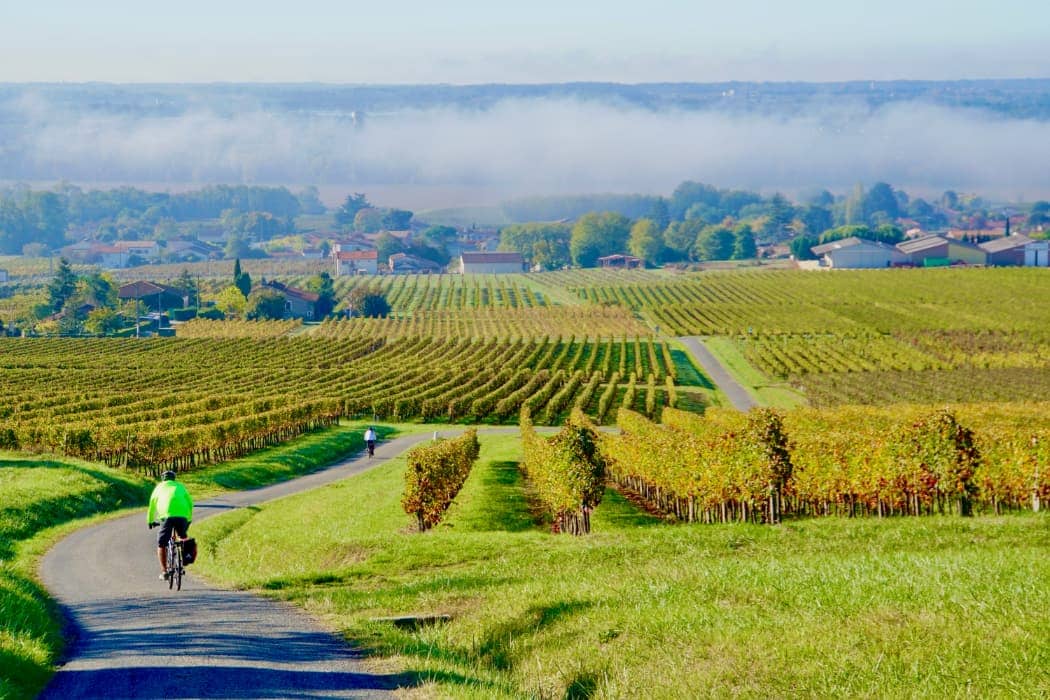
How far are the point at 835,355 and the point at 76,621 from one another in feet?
324

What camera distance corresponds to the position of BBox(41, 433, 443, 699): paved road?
520 inches

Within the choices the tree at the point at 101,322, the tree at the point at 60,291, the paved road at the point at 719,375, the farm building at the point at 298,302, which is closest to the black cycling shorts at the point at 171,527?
the paved road at the point at 719,375

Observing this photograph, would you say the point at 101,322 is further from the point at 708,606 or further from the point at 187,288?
the point at 708,606

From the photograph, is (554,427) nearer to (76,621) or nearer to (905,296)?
(76,621)

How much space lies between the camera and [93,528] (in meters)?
32.5

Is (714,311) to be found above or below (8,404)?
below

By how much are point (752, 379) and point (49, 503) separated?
74224mm

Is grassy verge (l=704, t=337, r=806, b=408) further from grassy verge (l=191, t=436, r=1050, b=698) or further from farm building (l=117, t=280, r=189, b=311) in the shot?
farm building (l=117, t=280, r=189, b=311)

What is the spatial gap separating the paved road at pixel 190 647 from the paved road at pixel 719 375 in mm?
57344

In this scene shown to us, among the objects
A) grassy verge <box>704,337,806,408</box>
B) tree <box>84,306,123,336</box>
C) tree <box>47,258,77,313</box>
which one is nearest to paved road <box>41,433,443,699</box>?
grassy verge <box>704,337,806,408</box>

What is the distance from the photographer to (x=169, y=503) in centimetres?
2127

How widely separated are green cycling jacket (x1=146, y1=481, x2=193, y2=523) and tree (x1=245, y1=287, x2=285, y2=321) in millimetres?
142134

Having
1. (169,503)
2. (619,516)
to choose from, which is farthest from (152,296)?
(169,503)

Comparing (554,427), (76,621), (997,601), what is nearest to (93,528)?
(76,621)
